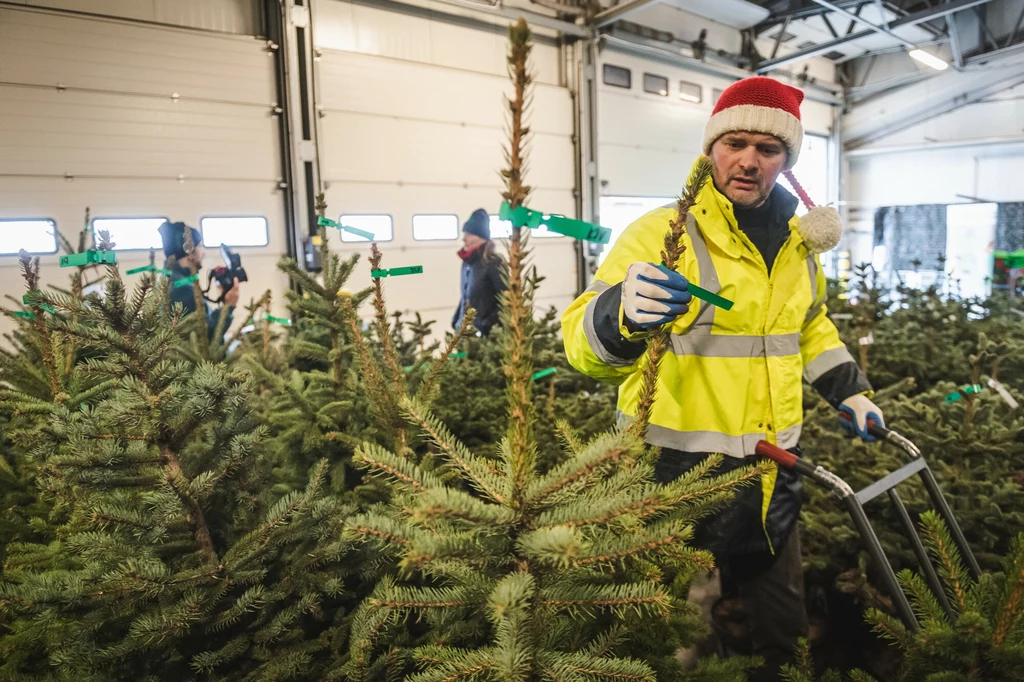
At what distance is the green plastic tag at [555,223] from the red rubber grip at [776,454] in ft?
3.03

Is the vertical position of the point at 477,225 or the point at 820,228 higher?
the point at 477,225

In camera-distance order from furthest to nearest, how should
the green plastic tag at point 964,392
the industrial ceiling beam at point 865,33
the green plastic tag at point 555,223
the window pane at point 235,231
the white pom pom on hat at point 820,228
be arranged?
the industrial ceiling beam at point 865,33
the window pane at point 235,231
the green plastic tag at point 964,392
the white pom pom on hat at point 820,228
the green plastic tag at point 555,223

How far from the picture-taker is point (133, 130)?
6.19m

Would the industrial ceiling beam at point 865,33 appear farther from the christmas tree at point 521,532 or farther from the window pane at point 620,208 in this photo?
the christmas tree at point 521,532

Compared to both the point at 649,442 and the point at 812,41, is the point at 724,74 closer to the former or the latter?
the point at 812,41

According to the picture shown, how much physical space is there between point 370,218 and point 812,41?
9890mm

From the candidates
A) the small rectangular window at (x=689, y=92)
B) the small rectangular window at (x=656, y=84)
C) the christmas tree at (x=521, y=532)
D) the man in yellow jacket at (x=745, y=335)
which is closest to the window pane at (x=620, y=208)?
the small rectangular window at (x=656, y=84)

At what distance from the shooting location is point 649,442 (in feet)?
6.70

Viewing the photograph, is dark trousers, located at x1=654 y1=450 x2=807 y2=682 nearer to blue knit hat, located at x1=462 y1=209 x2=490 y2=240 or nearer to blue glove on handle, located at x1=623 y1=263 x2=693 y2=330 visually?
blue glove on handle, located at x1=623 y1=263 x2=693 y2=330

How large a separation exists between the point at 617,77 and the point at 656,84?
3.23ft

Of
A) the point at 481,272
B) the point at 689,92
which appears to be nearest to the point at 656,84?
the point at 689,92

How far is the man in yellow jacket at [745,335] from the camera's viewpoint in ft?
6.34

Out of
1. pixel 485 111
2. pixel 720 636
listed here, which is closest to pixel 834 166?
pixel 485 111

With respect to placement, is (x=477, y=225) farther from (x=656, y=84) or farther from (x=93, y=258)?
(x=656, y=84)
